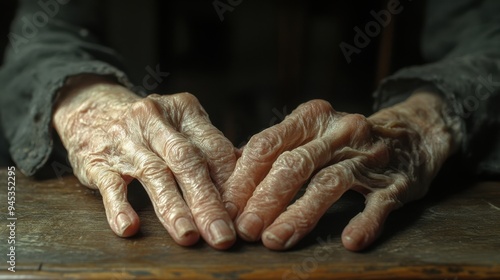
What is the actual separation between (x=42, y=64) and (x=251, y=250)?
0.79 m

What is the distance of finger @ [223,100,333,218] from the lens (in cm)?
79

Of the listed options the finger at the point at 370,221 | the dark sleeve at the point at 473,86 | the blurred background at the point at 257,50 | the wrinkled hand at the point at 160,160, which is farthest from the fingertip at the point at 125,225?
the blurred background at the point at 257,50

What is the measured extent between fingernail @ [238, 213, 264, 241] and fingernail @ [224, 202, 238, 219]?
2 centimetres

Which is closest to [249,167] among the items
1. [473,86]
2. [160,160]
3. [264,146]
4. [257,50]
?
[264,146]

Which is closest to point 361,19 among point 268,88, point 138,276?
point 268,88

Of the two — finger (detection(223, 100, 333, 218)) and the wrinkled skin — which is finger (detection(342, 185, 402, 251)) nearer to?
the wrinkled skin

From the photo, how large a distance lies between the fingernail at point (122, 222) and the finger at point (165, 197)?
47mm

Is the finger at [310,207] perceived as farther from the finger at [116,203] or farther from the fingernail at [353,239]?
the finger at [116,203]

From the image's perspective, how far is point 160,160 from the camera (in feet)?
2.70

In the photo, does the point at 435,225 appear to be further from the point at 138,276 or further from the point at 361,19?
the point at 361,19

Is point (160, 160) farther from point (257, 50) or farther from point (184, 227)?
point (257, 50)

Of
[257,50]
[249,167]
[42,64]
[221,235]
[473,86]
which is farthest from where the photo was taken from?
[257,50]

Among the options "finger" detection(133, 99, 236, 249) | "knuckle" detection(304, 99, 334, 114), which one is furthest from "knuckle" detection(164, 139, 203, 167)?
"knuckle" detection(304, 99, 334, 114)

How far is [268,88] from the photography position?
7.13 ft
